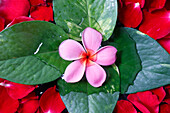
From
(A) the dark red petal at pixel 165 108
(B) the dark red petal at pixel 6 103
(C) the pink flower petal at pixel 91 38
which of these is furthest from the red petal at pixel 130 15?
(B) the dark red petal at pixel 6 103

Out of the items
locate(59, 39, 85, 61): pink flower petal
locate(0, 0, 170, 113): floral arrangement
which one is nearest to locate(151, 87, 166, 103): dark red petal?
locate(0, 0, 170, 113): floral arrangement

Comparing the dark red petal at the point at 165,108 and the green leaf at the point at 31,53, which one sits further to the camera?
the dark red petal at the point at 165,108

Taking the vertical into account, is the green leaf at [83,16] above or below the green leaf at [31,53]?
above

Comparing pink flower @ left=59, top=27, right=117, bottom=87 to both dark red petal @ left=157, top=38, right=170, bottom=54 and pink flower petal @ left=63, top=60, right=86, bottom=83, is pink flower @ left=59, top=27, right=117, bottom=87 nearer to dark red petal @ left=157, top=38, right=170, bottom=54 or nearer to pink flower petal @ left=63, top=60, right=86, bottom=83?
pink flower petal @ left=63, top=60, right=86, bottom=83

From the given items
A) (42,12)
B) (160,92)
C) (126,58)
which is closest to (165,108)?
(160,92)

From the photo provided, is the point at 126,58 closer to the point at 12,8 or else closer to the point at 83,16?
the point at 83,16

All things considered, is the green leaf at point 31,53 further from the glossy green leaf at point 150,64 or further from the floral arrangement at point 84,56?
the glossy green leaf at point 150,64
